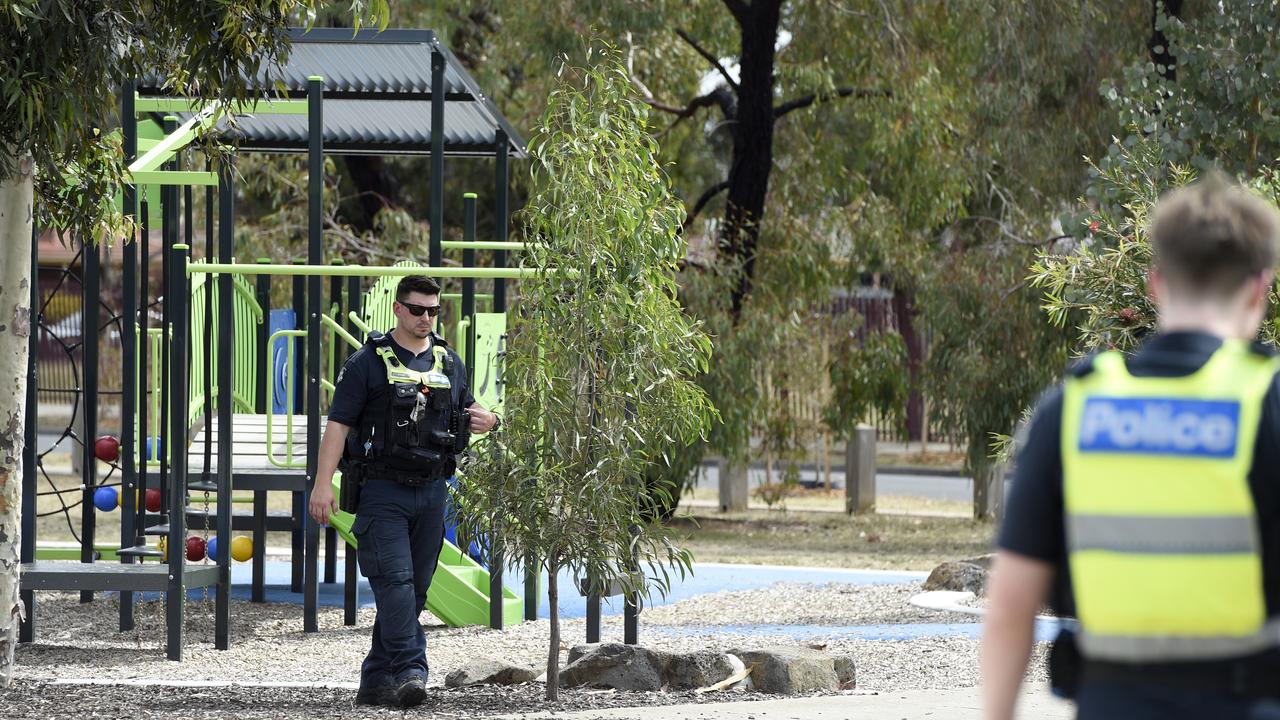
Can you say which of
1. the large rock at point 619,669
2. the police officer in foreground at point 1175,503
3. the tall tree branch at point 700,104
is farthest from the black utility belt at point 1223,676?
the tall tree branch at point 700,104

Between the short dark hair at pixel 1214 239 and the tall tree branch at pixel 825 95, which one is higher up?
the tall tree branch at pixel 825 95

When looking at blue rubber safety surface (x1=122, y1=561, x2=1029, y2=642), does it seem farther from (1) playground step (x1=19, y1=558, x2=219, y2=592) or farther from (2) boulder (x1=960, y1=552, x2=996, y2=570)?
(1) playground step (x1=19, y1=558, x2=219, y2=592)

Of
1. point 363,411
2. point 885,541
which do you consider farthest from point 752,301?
point 363,411

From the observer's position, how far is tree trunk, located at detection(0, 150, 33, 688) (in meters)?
6.89

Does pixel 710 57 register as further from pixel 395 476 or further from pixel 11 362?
pixel 11 362

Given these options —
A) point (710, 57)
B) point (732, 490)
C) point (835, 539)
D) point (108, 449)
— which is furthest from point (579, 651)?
point (732, 490)

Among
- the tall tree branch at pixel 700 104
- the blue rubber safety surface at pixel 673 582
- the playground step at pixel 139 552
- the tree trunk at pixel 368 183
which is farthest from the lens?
the tree trunk at pixel 368 183

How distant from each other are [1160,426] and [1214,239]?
0.27 metres

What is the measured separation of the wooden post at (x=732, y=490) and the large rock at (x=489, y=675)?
1281cm

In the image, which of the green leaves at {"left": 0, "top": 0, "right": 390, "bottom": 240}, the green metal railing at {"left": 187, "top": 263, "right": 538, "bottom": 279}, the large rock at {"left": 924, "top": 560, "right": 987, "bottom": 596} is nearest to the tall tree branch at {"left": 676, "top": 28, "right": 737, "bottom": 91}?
the large rock at {"left": 924, "top": 560, "right": 987, "bottom": 596}

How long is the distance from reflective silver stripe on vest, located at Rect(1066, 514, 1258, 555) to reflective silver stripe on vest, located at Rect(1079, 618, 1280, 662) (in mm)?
117

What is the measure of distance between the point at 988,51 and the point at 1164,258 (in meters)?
13.5

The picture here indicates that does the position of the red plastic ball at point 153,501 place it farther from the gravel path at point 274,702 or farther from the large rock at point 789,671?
the large rock at point 789,671

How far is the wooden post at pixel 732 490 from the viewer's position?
20.2 meters
